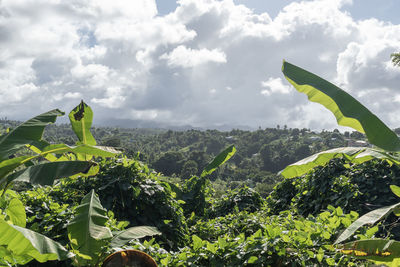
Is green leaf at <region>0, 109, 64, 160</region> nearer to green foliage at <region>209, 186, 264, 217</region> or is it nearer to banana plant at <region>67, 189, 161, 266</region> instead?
banana plant at <region>67, 189, 161, 266</region>

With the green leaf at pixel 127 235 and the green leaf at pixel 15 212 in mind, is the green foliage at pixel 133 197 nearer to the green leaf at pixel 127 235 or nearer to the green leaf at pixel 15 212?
the green leaf at pixel 127 235

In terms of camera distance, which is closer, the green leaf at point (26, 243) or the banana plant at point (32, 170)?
the green leaf at point (26, 243)

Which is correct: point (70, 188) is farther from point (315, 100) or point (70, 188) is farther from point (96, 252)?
point (315, 100)

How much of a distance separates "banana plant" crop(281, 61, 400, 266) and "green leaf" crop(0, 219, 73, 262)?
2.37 m

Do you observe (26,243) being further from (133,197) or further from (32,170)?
(133,197)

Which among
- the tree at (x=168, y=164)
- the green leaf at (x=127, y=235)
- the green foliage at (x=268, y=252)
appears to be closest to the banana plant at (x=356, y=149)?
the green foliage at (x=268, y=252)

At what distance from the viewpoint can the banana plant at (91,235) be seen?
8.76 ft

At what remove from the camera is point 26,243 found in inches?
85.3

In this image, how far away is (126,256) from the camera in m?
2.41

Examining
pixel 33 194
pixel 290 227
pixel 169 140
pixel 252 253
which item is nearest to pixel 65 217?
pixel 33 194

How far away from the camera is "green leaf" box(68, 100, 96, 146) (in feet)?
13.1

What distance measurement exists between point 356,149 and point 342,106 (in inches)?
20.8

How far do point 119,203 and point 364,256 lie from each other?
3.88m

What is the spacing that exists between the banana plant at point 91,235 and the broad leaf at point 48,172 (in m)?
0.39
